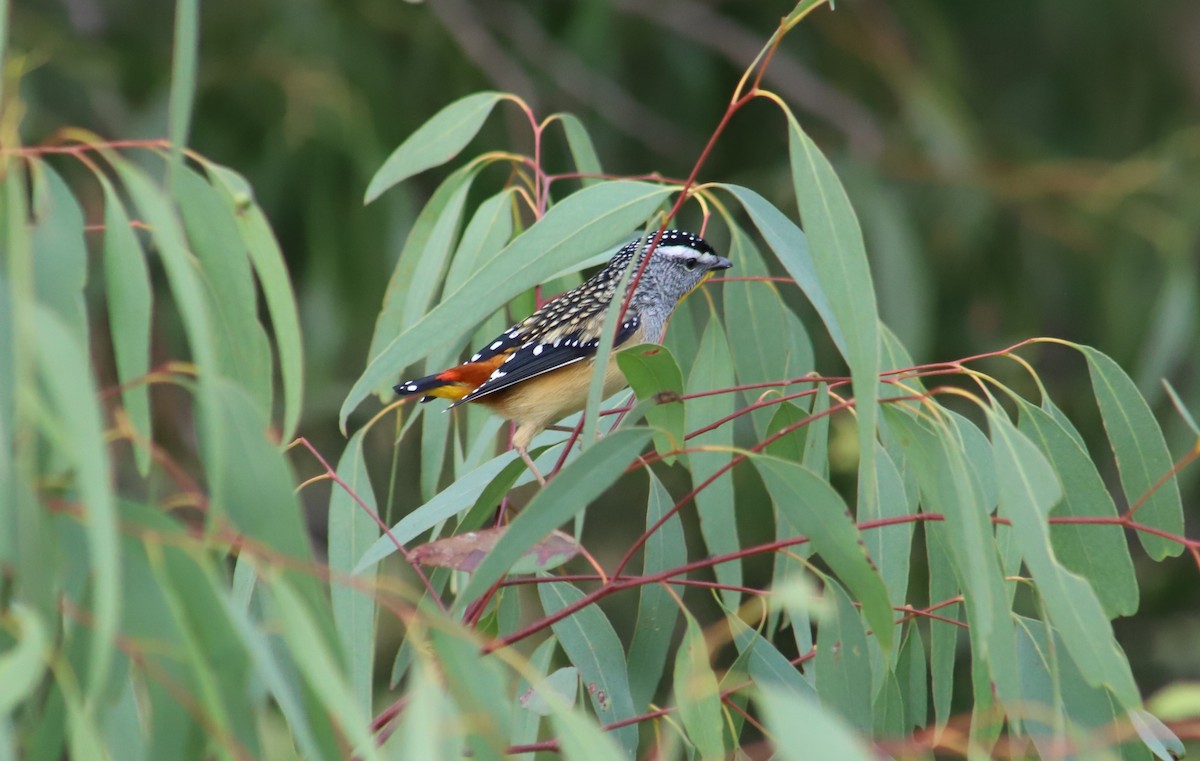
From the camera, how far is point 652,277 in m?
2.98

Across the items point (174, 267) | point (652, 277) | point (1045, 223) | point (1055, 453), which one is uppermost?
point (174, 267)

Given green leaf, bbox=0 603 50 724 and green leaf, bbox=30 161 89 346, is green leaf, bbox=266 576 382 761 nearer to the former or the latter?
green leaf, bbox=0 603 50 724

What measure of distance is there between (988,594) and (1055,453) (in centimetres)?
58

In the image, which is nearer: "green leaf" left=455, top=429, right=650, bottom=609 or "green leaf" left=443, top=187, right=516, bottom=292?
"green leaf" left=455, top=429, right=650, bottom=609

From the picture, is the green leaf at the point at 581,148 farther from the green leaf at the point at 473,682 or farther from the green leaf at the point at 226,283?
the green leaf at the point at 473,682

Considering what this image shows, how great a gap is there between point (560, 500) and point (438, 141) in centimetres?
117

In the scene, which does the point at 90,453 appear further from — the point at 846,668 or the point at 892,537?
the point at 892,537

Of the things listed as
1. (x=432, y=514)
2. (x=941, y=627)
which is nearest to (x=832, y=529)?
(x=941, y=627)

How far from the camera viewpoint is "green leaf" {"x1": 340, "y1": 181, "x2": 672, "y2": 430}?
206 centimetres

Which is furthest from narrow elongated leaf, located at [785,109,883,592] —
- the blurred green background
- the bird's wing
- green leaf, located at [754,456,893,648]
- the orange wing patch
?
the blurred green background

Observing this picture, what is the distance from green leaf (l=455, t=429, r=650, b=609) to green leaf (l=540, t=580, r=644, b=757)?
482 mm

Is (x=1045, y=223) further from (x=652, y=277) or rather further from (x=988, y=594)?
(x=988, y=594)

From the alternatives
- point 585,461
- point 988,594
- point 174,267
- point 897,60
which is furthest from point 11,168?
point 897,60

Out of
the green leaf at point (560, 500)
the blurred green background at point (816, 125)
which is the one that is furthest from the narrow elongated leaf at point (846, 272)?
the blurred green background at point (816, 125)
